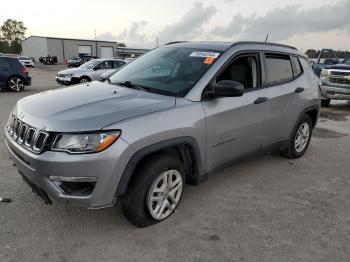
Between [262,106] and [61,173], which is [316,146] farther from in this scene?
[61,173]

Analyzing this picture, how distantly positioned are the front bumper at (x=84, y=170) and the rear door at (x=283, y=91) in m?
2.38

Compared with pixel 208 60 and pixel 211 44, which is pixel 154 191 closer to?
pixel 208 60

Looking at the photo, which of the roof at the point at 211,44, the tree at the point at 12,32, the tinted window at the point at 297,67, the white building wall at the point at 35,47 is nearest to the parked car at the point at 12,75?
the roof at the point at 211,44

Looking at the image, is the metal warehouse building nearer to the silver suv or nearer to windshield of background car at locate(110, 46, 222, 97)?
windshield of background car at locate(110, 46, 222, 97)

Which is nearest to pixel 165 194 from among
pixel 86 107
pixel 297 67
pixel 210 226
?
pixel 210 226

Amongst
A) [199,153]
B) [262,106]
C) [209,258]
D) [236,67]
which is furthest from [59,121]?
[262,106]

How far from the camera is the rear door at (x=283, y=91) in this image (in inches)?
174

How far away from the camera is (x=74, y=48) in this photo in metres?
74.5

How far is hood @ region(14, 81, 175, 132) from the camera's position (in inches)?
109

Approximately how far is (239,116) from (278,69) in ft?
4.13

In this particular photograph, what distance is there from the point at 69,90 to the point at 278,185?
2862mm

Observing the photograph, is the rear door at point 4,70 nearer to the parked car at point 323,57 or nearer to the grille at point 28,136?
the grille at point 28,136

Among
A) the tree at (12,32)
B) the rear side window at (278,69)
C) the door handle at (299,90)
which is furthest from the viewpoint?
the tree at (12,32)

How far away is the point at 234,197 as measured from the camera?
4004mm
